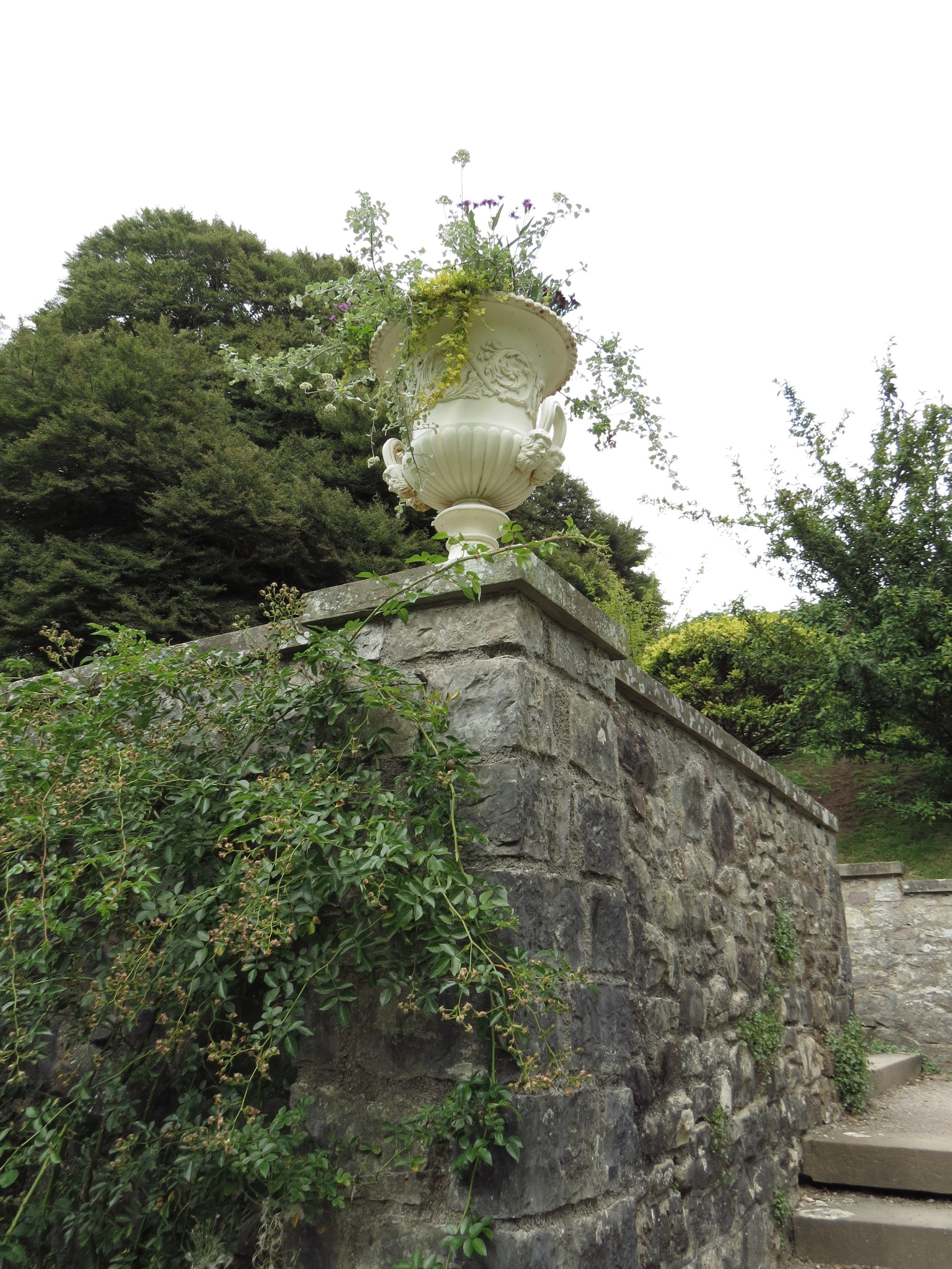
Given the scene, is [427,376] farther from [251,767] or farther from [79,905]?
[79,905]

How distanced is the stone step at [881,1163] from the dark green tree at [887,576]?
4.58 m

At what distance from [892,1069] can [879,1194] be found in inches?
59.0

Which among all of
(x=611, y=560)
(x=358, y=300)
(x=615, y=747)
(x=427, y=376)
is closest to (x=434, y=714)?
(x=615, y=747)

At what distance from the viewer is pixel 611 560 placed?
12.4 meters

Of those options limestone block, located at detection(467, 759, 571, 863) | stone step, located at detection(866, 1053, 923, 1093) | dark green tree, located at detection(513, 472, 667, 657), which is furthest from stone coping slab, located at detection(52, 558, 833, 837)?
dark green tree, located at detection(513, 472, 667, 657)

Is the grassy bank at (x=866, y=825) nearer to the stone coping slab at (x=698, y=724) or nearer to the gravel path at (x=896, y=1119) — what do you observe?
the gravel path at (x=896, y=1119)

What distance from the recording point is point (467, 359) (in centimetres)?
224

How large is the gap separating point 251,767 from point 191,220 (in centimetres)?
1172

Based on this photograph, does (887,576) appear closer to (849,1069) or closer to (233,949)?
(849,1069)

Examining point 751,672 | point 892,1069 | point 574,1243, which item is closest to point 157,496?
point 751,672

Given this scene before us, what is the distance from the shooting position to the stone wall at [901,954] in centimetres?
581

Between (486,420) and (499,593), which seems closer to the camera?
(499,593)

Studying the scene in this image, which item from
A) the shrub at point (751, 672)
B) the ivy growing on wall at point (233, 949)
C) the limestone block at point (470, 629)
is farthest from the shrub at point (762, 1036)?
the shrub at point (751, 672)

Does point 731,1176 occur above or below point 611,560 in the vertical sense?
below
